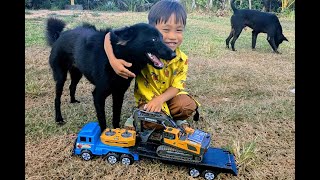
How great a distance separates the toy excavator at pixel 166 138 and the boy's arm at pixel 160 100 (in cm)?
13

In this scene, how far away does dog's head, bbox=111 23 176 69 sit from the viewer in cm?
240

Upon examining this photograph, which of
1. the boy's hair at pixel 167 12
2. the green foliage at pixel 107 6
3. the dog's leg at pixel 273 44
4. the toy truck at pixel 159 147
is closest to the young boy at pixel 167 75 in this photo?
the boy's hair at pixel 167 12

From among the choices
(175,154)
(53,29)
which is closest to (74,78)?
(53,29)

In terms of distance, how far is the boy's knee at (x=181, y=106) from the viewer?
117 inches

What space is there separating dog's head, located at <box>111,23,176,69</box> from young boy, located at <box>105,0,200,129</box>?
0.10 meters

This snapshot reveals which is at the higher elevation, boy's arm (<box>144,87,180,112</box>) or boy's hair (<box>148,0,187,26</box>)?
boy's hair (<box>148,0,187,26</box>)

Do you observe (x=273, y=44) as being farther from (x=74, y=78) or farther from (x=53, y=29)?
(x=53, y=29)


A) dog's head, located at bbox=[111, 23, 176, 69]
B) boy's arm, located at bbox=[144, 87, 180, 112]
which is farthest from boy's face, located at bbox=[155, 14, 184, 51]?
boy's arm, located at bbox=[144, 87, 180, 112]

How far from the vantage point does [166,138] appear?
2.31 metres

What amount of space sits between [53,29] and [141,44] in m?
1.41

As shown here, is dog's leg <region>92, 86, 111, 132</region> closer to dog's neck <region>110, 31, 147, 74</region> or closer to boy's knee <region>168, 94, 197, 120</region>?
dog's neck <region>110, 31, 147, 74</region>

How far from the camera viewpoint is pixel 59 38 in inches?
122
